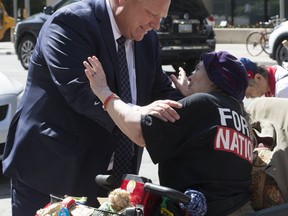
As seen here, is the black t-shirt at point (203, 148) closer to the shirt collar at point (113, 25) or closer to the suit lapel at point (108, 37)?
the suit lapel at point (108, 37)

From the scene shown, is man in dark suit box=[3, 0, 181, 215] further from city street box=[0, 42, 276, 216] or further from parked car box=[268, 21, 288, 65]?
parked car box=[268, 21, 288, 65]

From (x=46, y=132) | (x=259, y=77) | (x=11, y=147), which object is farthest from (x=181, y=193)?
(x=259, y=77)

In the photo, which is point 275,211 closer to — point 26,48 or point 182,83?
point 182,83

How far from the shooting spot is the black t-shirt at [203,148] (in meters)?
2.67

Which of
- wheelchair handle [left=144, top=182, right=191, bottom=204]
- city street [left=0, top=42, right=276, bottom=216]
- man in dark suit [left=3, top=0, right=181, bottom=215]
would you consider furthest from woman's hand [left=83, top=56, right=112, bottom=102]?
city street [left=0, top=42, right=276, bottom=216]

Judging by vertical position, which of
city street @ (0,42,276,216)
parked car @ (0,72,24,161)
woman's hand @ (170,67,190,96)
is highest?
woman's hand @ (170,67,190,96)

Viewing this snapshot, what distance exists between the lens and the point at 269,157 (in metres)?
3.13

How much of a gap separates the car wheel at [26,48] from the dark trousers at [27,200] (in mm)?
15149

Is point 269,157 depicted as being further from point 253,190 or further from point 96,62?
point 96,62

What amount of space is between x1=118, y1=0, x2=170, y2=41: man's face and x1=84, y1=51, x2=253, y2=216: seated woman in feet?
1.22

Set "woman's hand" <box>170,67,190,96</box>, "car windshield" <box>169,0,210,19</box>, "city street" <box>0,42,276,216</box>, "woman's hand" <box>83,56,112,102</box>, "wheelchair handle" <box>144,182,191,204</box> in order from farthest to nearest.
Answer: "car windshield" <box>169,0,210,19</box>
"city street" <box>0,42,276,216</box>
"woman's hand" <box>170,67,190,96</box>
"woman's hand" <box>83,56,112,102</box>
"wheelchair handle" <box>144,182,191,204</box>

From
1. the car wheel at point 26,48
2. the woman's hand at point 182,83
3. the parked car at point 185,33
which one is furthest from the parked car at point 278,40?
the woman's hand at point 182,83

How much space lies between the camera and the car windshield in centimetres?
1505

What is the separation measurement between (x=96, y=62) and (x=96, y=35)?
A: 0.31m
